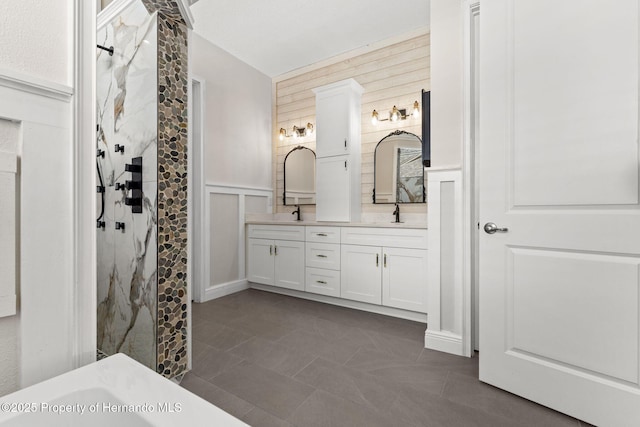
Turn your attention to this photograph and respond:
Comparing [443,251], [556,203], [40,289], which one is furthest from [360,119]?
[40,289]

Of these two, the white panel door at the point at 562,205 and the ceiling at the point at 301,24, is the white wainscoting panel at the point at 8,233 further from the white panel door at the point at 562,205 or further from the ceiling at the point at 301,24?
the ceiling at the point at 301,24

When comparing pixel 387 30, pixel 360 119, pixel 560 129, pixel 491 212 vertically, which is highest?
pixel 387 30

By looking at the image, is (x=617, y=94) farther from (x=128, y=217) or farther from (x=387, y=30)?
(x=128, y=217)

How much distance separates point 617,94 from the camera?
50.8 inches

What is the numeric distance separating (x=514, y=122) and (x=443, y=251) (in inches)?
37.1

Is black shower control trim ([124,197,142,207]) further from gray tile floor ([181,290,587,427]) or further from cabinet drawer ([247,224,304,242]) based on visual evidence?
cabinet drawer ([247,224,304,242])

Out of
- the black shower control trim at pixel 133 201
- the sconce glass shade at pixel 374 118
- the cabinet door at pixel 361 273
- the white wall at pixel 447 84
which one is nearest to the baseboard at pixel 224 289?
the cabinet door at pixel 361 273

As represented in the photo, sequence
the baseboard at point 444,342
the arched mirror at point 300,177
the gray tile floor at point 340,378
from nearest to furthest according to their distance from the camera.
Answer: the gray tile floor at point 340,378 < the baseboard at point 444,342 < the arched mirror at point 300,177

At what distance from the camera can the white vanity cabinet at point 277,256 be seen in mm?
3258

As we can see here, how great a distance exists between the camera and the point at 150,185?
1650 mm

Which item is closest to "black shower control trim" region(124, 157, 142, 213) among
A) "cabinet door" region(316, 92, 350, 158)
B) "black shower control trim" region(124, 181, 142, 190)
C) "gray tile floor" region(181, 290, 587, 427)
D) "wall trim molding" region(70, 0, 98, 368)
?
"black shower control trim" region(124, 181, 142, 190)

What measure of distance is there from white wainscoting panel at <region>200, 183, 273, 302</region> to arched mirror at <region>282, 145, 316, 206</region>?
0.46 meters

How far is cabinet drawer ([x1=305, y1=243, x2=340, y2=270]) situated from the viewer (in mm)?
3012

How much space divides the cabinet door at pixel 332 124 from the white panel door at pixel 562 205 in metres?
1.73
